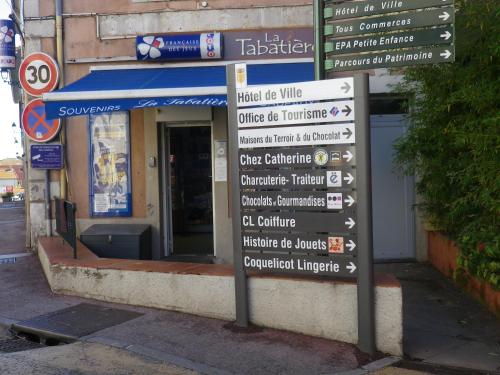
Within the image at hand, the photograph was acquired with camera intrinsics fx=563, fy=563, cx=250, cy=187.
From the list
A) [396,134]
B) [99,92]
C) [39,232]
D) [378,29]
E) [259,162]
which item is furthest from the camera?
[39,232]

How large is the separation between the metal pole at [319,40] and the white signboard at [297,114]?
44 cm

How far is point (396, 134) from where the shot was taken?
8.91 metres

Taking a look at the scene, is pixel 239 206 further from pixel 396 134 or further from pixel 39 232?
pixel 39 232

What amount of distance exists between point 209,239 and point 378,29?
5.60 meters

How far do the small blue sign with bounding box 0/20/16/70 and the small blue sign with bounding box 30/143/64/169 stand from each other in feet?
26.0

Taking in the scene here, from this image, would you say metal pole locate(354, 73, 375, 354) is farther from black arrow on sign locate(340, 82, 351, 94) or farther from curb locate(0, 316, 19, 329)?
curb locate(0, 316, 19, 329)

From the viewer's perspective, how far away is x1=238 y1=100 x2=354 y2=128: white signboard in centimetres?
495

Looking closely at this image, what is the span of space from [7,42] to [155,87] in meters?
9.81

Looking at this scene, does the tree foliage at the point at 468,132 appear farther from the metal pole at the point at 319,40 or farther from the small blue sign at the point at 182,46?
the small blue sign at the point at 182,46

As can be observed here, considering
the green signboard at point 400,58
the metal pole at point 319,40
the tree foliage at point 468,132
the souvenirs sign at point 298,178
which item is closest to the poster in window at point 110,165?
the souvenirs sign at point 298,178

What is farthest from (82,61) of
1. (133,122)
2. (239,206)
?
(239,206)

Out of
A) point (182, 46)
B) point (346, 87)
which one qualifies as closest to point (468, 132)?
point (346, 87)

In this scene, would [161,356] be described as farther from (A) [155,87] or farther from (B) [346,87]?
(A) [155,87]

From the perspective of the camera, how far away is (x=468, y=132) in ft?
18.5
